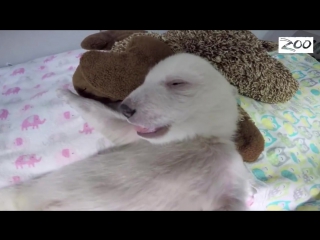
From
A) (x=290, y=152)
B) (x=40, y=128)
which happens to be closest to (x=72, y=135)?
(x=40, y=128)

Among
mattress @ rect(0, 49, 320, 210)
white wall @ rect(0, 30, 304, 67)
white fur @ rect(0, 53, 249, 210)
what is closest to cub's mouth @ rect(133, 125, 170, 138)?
white fur @ rect(0, 53, 249, 210)

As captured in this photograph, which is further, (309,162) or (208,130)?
(309,162)

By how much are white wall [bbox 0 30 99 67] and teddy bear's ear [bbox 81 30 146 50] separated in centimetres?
1

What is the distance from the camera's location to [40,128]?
733 mm

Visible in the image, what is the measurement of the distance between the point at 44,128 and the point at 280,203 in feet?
2.04

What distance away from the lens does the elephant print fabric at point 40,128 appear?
2.26 ft

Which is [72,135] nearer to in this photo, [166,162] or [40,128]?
[40,128]

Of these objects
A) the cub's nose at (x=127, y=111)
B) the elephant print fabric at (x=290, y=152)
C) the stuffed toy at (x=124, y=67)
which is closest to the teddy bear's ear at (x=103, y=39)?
the stuffed toy at (x=124, y=67)

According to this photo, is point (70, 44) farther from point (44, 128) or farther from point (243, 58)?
point (243, 58)

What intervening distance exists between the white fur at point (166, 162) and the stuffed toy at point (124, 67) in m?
0.03

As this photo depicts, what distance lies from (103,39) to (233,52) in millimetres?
305
